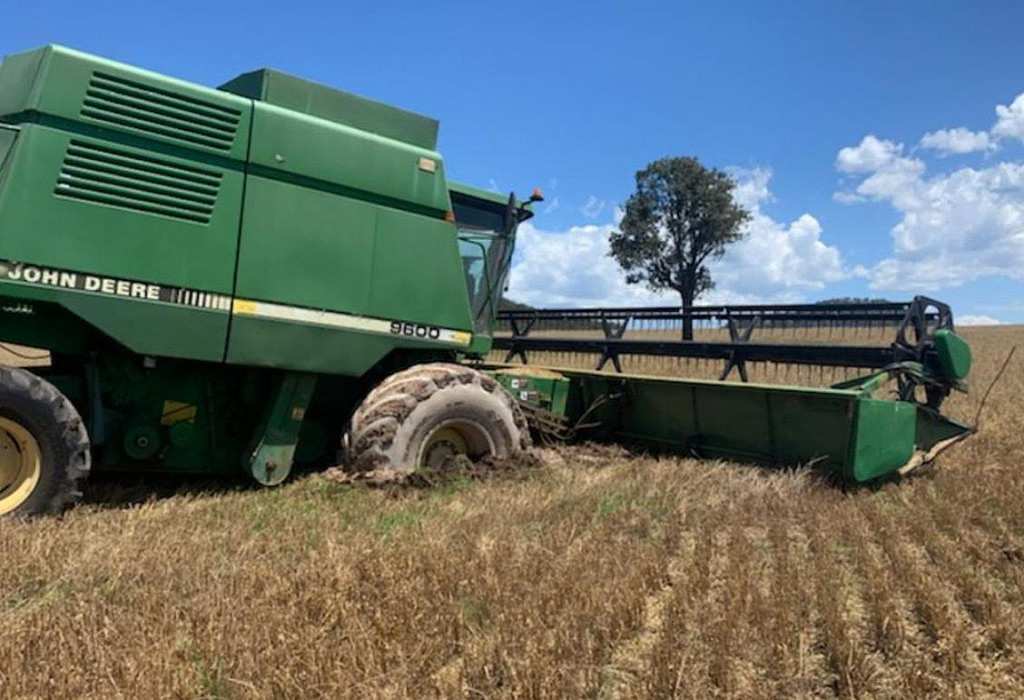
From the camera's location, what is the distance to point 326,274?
15.7 ft

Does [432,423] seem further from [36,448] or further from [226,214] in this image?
[36,448]

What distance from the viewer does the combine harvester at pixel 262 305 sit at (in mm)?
3936

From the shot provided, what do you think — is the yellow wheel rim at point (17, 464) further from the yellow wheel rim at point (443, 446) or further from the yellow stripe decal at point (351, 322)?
the yellow wheel rim at point (443, 446)

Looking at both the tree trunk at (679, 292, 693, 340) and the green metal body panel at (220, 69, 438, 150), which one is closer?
the green metal body panel at (220, 69, 438, 150)

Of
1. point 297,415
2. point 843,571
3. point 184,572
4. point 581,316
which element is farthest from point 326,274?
point 581,316

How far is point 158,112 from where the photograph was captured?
4293mm

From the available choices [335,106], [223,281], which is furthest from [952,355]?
[223,281]

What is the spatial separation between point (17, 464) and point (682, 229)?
126 feet

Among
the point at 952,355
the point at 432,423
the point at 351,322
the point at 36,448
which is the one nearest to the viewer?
the point at 36,448

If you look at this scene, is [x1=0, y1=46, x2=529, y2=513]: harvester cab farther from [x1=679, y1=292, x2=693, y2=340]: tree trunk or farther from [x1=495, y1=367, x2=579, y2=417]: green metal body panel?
[x1=679, y1=292, x2=693, y2=340]: tree trunk

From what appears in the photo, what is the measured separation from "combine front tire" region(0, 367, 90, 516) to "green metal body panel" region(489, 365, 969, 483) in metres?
3.26

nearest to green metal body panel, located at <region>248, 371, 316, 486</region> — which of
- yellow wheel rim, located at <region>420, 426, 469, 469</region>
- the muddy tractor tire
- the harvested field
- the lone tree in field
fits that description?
the harvested field

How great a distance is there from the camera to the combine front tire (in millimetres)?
3744

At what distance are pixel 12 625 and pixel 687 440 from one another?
16.2 feet
